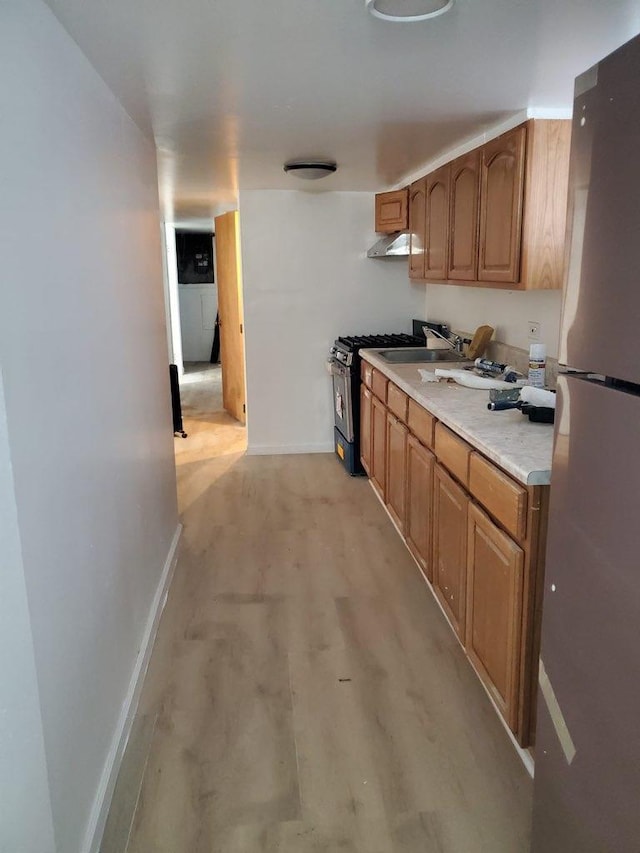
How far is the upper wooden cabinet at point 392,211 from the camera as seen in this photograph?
167 inches

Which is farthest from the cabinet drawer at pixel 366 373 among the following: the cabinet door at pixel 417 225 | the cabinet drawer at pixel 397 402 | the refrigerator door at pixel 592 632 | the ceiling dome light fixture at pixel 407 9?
the refrigerator door at pixel 592 632

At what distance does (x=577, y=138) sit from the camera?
1.18m

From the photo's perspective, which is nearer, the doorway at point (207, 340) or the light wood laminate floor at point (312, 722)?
the light wood laminate floor at point (312, 722)

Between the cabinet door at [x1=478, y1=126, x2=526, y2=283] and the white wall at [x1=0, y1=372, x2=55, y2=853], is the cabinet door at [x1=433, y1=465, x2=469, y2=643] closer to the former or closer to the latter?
the cabinet door at [x1=478, y1=126, x2=526, y2=283]

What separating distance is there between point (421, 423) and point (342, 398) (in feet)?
5.94

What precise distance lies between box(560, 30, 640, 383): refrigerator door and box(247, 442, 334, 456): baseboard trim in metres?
4.01

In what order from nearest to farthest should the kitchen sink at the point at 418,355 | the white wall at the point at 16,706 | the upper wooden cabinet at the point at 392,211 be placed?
the white wall at the point at 16,706 → the kitchen sink at the point at 418,355 → the upper wooden cabinet at the point at 392,211

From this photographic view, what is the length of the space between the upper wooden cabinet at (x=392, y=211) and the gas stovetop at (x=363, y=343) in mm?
764

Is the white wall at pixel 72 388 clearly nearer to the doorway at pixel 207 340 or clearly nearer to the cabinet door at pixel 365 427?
the cabinet door at pixel 365 427

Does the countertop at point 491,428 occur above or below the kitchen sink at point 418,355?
below

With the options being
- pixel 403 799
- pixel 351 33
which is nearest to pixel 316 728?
pixel 403 799

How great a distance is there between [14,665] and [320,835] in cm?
97

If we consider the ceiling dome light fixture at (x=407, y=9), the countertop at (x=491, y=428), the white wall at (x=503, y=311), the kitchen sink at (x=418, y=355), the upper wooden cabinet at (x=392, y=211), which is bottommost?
the countertop at (x=491, y=428)

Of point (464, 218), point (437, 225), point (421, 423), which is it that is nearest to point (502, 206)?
point (464, 218)
